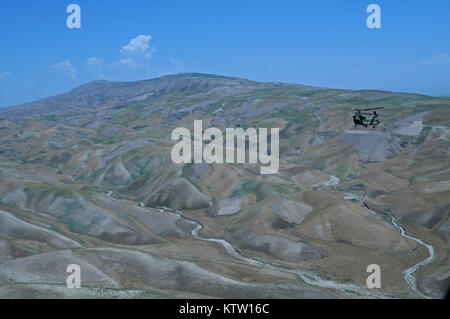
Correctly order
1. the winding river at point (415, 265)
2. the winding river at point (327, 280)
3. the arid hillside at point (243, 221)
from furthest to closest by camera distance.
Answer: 1. the winding river at point (415, 265)
2. the winding river at point (327, 280)
3. the arid hillside at point (243, 221)

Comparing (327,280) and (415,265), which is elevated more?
(415,265)

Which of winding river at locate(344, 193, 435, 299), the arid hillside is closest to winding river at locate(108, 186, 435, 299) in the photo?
winding river at locate(344, 193, 435, 299)

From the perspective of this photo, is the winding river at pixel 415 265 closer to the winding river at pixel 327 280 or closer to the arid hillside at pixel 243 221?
the winding river at pixel 327 280

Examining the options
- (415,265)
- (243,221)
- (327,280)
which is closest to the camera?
(327,280)

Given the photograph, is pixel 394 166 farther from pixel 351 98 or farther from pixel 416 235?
pixel 351 98

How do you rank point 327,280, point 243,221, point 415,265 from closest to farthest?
point 327,280 → point 415,265 → point 243,221

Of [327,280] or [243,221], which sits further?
[243,221]

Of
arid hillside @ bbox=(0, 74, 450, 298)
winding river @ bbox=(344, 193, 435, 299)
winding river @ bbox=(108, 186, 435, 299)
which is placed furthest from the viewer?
winding river @ bbox=(344, 193, 435, 299)

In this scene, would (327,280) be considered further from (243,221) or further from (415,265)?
(243,221)

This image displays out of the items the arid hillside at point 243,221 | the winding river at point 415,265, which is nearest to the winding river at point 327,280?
the winding river at point 415,265

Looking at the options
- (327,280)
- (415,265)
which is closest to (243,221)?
(327,280)

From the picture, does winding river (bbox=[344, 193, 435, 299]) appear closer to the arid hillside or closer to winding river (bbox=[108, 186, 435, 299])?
winding river (bbox=[108, 186, 435, 299])

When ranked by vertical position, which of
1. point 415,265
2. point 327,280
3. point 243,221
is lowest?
point 327,280
